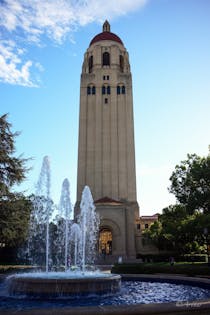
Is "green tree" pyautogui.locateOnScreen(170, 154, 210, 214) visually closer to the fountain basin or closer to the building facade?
the building facade

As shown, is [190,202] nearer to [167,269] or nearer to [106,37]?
[167,269]

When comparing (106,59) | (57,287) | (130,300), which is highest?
(106,59)

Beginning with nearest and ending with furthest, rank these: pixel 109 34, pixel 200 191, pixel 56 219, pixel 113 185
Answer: pixel 200 191 → pixel 56 219 → pixel 113 185 → pixel 109 34

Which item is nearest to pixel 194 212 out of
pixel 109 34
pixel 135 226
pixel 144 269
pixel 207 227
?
pixel 207 227

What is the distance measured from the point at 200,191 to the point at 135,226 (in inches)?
706

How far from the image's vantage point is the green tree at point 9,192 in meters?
21.7

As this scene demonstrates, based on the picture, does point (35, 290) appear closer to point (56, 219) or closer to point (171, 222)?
point (171, 222)

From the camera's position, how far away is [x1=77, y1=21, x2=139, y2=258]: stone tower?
4084 cm

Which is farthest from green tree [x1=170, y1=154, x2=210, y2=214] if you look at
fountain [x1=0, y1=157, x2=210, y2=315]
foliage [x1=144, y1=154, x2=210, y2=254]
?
fountain [x1=0, y1=157, x2=210, y2=315]

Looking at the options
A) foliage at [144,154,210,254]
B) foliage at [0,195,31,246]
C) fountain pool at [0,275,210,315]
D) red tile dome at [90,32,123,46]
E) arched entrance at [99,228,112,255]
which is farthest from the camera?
red tile dome at [90,32,123,46]

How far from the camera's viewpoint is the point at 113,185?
46125 mm

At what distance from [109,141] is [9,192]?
2779cm

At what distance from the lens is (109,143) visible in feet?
159

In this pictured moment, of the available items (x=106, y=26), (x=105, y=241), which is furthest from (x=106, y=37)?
(x=105, y=241)
